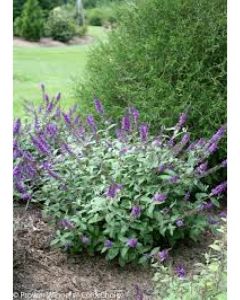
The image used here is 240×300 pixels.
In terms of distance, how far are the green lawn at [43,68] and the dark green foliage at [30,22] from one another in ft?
0.69

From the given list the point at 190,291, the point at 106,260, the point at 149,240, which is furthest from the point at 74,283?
the point at 190,291

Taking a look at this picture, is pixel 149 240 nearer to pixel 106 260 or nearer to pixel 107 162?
pixel 106 260

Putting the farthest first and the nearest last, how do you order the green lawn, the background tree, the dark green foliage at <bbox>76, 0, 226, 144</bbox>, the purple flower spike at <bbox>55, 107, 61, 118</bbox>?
the green lawn → the background tree → the purple flower spike at <bbox>55, 107, 61, 118</bbox> → the dark green foliage at <bbox>76, 0, 226, 144</bbox>

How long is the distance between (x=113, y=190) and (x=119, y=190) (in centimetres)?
11

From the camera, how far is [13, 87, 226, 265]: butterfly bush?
324 cm

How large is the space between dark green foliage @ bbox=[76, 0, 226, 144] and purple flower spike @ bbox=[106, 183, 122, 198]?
0.92 m

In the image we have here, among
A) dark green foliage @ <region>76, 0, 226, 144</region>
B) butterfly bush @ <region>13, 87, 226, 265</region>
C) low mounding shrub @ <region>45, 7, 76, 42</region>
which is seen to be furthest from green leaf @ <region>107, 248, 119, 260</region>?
low mounding shrub @ <region>45, 7, 76, 42</region>

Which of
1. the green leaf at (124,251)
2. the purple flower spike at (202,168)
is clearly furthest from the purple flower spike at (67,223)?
the purple flower spike at (202,168)

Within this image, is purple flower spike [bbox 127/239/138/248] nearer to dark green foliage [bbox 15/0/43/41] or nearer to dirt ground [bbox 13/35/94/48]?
dark green foliage [bbox 15/0/43/41]

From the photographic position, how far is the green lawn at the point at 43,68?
555 centimetres

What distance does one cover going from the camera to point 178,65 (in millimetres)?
3959

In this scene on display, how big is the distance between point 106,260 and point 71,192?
1.52 feet

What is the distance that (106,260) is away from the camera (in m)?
3.39
